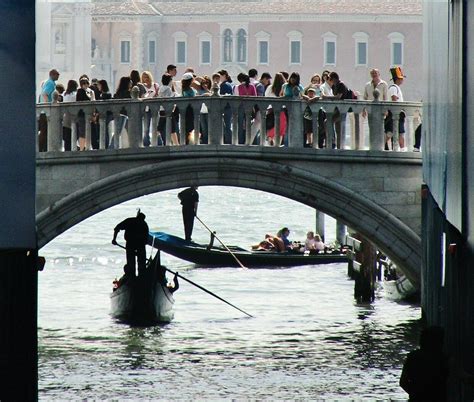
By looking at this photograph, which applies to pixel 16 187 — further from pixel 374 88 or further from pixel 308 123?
pixel 374 88

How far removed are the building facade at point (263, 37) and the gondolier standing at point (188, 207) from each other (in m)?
25.8

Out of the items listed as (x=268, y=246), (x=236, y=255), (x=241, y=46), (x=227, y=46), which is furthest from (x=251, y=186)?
(x=227, y=46)

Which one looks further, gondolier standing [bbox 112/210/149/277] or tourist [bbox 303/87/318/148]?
gondolier standing [bbox 112/210/149/277]

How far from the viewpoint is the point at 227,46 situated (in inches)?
2157

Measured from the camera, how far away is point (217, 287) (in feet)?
64.8

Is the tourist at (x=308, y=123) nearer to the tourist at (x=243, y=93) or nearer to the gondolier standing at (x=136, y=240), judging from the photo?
the tourist at (x=243, y=93)

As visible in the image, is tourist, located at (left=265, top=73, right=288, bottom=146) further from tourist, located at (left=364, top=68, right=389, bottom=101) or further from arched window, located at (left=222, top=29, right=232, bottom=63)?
arched window, located at (left=222, top=29, right=232, bottom=63)

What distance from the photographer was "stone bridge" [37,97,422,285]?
13930 mm

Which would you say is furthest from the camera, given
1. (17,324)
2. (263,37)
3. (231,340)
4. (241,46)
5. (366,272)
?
(241,46)

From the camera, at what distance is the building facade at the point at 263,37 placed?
52.7 meters

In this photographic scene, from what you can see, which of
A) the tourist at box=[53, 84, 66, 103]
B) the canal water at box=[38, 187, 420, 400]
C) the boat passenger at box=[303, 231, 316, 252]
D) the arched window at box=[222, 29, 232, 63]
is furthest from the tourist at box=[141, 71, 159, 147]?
the arched window at box=[222, 29, 232, 63]

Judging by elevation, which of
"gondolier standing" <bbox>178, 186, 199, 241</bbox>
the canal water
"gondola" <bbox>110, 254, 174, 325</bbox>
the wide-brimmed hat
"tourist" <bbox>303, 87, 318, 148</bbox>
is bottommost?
the canal water

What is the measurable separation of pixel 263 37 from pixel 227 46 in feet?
4.19

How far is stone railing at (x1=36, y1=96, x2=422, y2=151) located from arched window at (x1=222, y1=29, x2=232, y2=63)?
40572 millimetres
